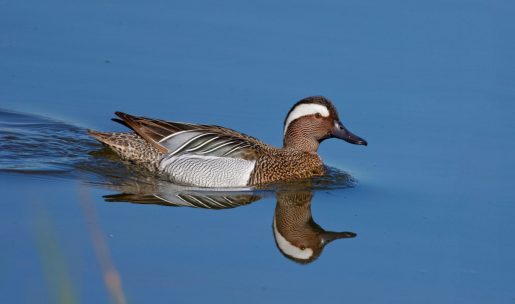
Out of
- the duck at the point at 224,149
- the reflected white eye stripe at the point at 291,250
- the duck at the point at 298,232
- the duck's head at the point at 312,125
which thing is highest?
the duck's head at the point at 312,125

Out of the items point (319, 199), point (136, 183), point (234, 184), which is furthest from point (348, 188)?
point (136, 183)

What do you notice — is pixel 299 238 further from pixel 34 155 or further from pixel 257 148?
pixel 34 155

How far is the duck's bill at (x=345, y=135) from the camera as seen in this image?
478 inches

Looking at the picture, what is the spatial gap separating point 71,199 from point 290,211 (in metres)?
2.18

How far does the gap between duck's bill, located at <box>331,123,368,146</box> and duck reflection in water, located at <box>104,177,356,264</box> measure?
0.71 m

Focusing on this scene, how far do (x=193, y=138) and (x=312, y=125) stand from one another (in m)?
1.33

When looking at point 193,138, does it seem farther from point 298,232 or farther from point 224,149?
point 298,232

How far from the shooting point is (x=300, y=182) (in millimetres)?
12406

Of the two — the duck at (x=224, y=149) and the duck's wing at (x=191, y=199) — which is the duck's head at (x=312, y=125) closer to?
the duck at (x=224, y=149)

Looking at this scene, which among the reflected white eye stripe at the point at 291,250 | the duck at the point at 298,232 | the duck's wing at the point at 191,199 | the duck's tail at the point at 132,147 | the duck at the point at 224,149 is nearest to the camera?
the reflected white eye stripe at the point at 291,250

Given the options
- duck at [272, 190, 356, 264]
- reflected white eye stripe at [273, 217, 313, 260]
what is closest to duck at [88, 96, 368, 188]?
duck at [272, 190, 356, 264]

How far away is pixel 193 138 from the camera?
12227mm

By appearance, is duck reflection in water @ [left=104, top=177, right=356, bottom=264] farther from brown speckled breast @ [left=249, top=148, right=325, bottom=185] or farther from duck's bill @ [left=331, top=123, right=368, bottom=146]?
duck's bill @ [left=331, top=123, right=368, bottom=146]

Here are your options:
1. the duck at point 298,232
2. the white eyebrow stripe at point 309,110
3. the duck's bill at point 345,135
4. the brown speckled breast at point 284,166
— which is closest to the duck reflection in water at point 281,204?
the duck at point 298,232
